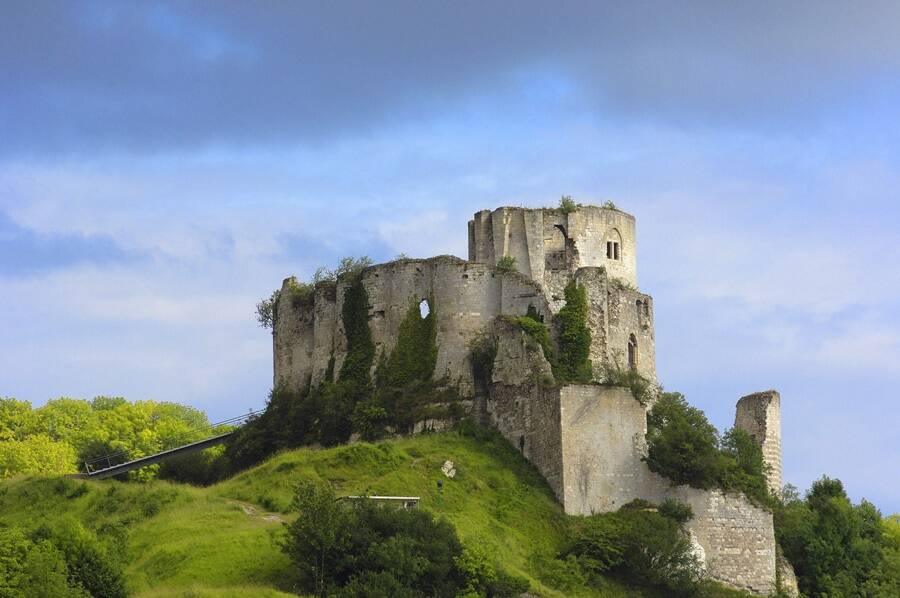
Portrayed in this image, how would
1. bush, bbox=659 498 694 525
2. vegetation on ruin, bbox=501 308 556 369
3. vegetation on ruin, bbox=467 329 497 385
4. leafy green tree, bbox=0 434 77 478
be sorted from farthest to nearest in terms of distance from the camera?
leafy green tree, bbox=0 434 77 478, vegetation on ruin, bbox=467 329 497 385, vegetation on ruin, bbox=501 308 556 369, bush, bbox=659 498 694 525

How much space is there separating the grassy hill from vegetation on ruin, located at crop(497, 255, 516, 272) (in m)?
7.47

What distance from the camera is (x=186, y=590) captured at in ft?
198

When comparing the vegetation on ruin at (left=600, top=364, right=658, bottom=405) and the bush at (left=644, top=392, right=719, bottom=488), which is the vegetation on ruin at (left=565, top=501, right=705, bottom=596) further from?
the vegetation on ruin at (left=600, top=364, right=658, bottom=405)

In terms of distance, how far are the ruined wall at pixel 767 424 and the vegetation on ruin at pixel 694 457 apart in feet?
9.57

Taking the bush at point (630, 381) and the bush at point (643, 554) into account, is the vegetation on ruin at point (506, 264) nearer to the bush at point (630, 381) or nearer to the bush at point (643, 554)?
the bush at point (630, 381)

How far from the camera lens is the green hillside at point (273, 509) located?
208 feet

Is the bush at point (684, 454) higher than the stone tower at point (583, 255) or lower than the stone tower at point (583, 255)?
lower

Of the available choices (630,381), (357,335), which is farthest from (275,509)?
(630,381)

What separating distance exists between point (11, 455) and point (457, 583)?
136 ft

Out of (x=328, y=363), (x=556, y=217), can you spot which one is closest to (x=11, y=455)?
(x=328, y=363)

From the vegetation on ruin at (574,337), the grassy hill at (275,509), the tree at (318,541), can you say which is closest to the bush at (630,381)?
the vegetation on ruin at (574,337)

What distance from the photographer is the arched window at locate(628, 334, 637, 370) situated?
7931 centimetres

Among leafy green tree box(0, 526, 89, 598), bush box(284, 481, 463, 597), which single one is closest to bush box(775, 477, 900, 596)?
bush box(284, 481, 463, 597)

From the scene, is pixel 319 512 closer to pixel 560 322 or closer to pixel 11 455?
pixel 560 322
